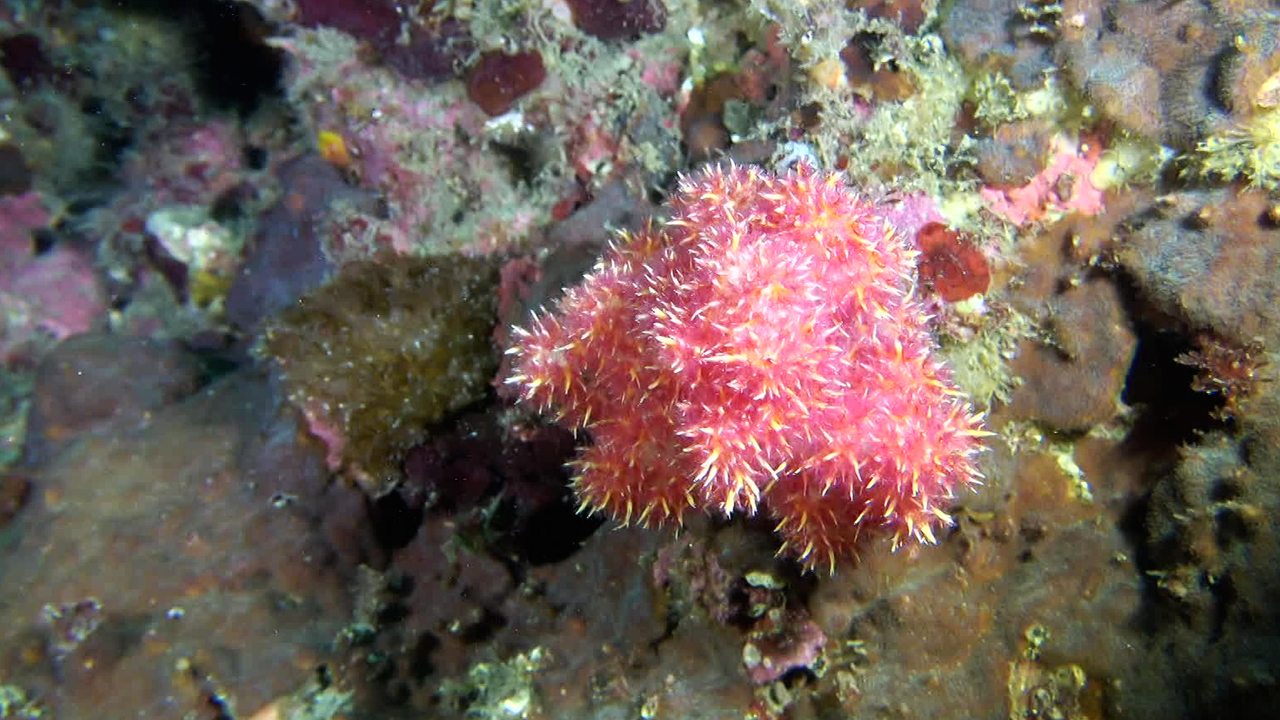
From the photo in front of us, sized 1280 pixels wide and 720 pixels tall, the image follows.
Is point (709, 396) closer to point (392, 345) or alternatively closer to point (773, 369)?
point (773, 369)

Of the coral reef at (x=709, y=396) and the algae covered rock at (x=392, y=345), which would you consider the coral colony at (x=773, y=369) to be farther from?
the algae covered rock at (x=392, y=345)

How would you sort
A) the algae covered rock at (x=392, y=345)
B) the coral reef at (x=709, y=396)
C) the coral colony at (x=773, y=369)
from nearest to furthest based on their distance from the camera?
the coral colony at (x=773, y=369), the coral reef at (x=709, y=396), the algae covered rock at (x=392, y=345)

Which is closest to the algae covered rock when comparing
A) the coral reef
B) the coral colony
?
the coral reef

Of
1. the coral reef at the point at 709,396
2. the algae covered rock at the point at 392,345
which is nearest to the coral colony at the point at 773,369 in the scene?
the coral reef at the point at 709,396

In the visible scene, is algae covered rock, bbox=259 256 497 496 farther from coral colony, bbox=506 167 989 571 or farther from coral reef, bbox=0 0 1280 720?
coral colony, bbox=506 167 989 571

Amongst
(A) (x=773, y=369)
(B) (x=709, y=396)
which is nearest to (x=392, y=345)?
(B) (x=709, y=396)

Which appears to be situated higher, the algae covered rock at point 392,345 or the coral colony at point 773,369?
the coral colony at point 773,369
